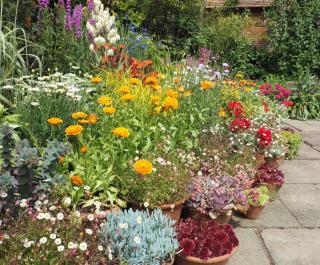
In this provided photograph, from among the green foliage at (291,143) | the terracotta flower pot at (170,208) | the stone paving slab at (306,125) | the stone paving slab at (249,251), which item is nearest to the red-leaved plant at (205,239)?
the terracotta flower pot at (170,208)

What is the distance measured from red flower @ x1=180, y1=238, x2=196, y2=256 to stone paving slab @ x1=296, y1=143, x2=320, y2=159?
343cm

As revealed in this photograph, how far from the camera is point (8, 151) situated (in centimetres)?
265

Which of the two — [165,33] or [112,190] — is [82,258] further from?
[165,33]

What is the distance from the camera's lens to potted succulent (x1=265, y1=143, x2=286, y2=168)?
4.77m

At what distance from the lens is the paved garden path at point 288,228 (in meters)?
3.17

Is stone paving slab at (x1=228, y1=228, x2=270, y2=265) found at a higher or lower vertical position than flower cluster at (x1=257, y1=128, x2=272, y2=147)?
lower

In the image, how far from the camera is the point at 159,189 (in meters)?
3.08

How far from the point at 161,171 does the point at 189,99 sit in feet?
4.24

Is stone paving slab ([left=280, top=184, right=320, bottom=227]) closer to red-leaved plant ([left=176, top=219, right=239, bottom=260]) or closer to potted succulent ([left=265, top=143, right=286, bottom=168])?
potted succulent ([left=265, top=143, right=286, bottom=168])

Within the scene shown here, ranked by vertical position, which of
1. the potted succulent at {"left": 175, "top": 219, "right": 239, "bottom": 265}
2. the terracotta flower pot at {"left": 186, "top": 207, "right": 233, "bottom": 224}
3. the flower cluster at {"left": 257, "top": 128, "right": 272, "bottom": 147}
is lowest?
the terracotta flower pot at {"left": 186, "top": 207, "right": 233, "bottom": 224}

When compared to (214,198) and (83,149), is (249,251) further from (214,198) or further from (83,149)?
(83,149)

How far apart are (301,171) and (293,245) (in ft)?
6.49

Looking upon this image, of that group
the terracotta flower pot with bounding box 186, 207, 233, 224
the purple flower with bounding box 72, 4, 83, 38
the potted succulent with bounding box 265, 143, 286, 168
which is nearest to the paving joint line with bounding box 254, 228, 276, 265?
the terracotta flower pot with bounding box 186, 207, 233, 224

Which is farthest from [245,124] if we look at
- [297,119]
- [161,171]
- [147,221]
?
[297,119]
